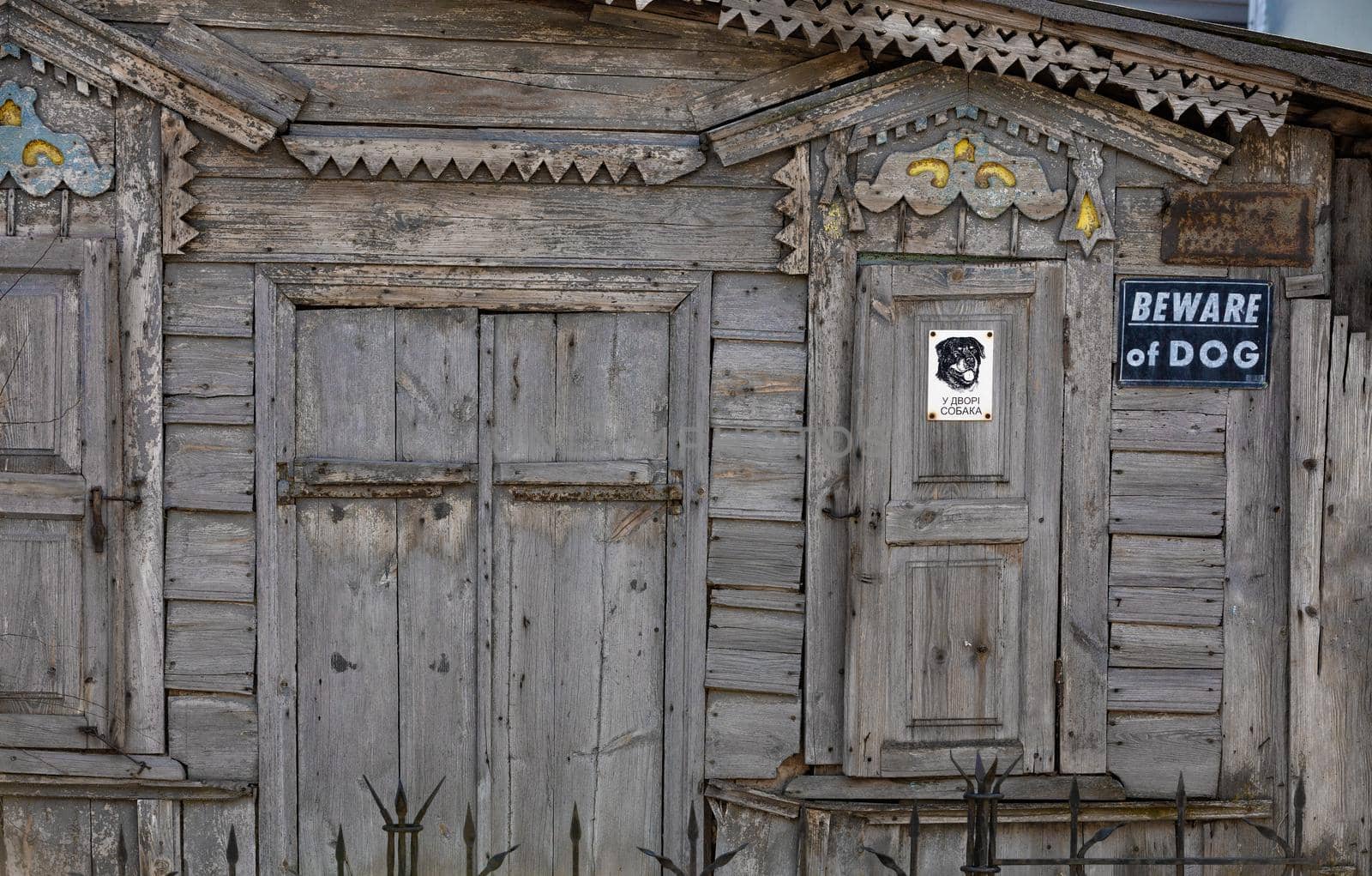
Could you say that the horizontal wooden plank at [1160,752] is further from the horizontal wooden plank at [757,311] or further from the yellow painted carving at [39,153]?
the yellow painted carving at [39,153]

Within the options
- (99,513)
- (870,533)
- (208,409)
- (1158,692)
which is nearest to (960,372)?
(870,533)

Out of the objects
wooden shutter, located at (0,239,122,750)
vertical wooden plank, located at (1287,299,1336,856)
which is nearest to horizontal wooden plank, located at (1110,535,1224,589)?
vertical wooden plank, located at (1287,299,1336,856)

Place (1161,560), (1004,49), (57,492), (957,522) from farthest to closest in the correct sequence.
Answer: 1. (1161,560)
2. (957,522)
3. (57,492)
4. (1004,49)

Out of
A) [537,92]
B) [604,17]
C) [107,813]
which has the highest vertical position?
[604,17]

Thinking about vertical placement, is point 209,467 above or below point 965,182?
below

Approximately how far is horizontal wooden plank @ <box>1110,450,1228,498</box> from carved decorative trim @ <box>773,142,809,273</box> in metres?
1.42

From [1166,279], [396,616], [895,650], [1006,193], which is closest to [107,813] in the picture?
[396,616]

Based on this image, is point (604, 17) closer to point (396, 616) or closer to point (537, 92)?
point (537, 92)

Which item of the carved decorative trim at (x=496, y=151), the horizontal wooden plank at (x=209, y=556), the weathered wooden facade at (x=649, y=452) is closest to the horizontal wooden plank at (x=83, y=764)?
the weathered wooden facade at (x=649, y=452)

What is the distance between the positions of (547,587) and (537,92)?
5.99 ft

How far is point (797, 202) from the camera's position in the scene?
4.26m

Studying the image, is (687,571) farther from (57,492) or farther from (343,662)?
(57,492)

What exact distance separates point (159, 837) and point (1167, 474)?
3974mm

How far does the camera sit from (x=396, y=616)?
4.34 meters
